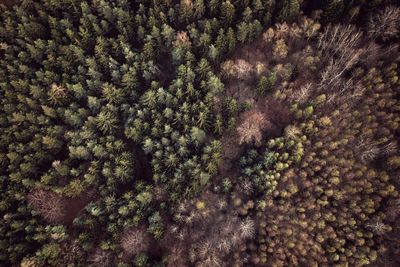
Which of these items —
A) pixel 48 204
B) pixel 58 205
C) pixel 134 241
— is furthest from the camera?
pixel 58 205

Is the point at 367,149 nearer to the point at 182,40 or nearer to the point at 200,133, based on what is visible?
the point at 200,133

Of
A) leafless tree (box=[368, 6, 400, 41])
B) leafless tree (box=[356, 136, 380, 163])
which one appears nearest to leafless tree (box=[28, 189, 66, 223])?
leafless tree (box=[356, 136, 380, 163])

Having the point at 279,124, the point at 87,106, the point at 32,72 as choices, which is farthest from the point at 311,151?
the point at 32,72

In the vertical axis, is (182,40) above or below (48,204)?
above

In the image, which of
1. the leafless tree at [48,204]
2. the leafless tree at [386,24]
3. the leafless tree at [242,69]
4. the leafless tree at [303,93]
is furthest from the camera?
the leafless tree at [242,69]

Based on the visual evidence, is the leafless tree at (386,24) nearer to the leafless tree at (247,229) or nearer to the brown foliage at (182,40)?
the brown foliage at (182,40)

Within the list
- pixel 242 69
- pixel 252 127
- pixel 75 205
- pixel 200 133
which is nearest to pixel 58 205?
pixel 75 205

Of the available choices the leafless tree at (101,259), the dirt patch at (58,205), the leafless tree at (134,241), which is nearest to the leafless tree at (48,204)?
the dirt patch at (58,205)

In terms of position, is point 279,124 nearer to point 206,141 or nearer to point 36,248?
point 206,141
